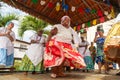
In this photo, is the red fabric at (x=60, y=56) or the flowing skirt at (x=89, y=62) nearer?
the red fabric at (x=60, y=56)

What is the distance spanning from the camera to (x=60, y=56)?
16.8 ft

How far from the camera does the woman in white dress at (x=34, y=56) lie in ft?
22.1

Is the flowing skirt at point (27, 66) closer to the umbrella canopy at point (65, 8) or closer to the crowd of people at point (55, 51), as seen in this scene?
the crowd of people at point (55, 51)

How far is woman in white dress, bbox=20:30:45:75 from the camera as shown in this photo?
22.1 ft

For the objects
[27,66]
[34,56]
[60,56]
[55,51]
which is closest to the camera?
[60,56]

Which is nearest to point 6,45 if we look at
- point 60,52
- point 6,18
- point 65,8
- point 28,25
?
point 60,52

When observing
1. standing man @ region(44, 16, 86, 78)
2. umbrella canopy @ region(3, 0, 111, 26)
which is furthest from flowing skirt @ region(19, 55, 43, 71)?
umbrella canopy @ region(3, 0, 111, 26)

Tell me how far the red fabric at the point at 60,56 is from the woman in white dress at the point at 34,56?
1567 mm

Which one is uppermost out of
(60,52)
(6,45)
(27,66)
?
(6,45)

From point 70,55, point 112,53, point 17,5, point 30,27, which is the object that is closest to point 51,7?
point 17,5

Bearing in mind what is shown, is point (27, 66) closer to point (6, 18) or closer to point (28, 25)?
point (6, 18)

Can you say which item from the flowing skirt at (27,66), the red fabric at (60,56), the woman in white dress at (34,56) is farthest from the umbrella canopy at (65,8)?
the red fabric at (60,56)

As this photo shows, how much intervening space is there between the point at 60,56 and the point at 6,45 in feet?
7.80

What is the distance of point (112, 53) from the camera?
428cm
